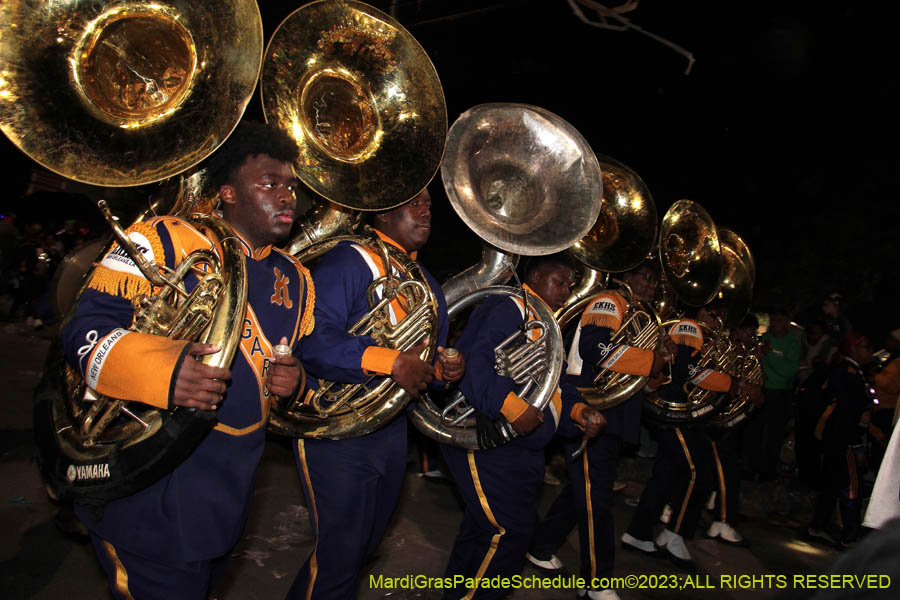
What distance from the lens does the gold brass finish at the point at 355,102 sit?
3.14 m

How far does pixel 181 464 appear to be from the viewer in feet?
6.72

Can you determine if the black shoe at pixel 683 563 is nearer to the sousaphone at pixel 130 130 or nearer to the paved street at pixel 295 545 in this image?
the paved street at pixel 295 545

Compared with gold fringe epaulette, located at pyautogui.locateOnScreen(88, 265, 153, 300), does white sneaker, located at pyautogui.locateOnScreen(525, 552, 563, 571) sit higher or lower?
lower

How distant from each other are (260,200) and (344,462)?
3.85 feet

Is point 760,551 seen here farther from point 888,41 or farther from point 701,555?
point 888,41

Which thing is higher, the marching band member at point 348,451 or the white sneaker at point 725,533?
the marching band member at point 348,451

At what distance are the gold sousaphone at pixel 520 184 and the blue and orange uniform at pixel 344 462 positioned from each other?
0.81m

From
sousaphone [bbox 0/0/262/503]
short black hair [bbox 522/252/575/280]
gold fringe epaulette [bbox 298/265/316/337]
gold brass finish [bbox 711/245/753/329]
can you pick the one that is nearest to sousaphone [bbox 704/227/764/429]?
gold brass finish [bbox 711/245/753/329]

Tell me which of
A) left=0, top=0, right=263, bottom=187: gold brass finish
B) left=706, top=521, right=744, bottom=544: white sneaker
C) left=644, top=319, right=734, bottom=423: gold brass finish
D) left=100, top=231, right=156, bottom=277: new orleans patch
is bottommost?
left=706, top=521, right=744, bottom=544: white sneaker

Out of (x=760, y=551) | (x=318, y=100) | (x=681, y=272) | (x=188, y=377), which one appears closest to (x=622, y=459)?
(x=760, y=551)

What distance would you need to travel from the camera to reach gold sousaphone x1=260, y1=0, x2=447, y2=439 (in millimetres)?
2967

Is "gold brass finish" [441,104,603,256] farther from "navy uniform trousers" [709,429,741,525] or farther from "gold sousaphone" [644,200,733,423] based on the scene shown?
"navy uniform trousers" [709,429,741,525]

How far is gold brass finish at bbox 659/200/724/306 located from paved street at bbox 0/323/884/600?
2347 mm

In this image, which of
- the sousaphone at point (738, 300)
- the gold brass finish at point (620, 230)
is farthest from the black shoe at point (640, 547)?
the gold brass finish at point (620, 230)
